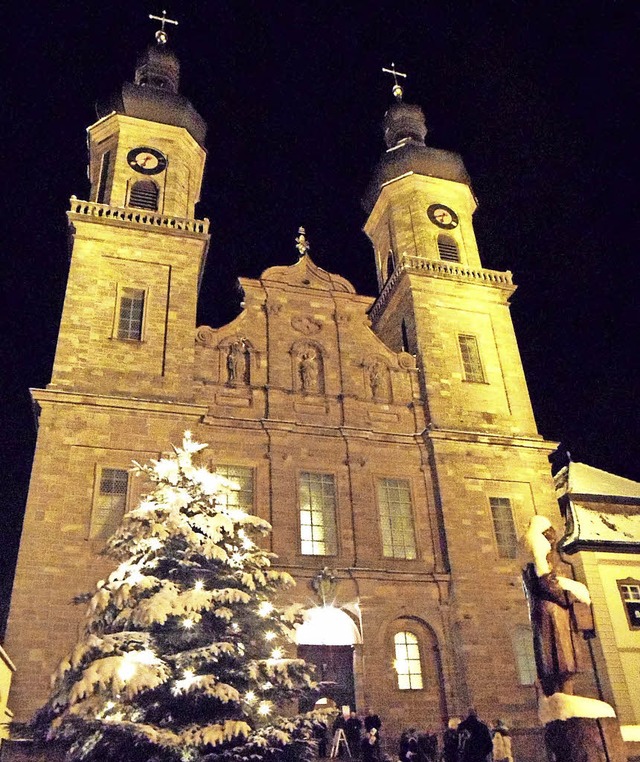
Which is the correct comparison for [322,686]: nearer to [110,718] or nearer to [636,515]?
[110,718]

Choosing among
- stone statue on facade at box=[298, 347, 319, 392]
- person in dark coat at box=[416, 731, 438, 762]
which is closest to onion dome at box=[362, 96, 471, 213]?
stone statue on facade at box=[298, 347, 319, 392]

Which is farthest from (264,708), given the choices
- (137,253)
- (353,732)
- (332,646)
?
(137,253)

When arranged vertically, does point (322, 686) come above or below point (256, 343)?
below

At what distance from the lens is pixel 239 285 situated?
25.5m

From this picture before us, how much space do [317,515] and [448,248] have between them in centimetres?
1330

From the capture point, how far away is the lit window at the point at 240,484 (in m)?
21.0

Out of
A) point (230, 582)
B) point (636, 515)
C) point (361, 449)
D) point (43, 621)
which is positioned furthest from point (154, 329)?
point (636, 515)

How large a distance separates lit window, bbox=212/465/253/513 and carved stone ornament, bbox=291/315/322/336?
18.5ft

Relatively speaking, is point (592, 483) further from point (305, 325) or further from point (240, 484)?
point (240, 484)

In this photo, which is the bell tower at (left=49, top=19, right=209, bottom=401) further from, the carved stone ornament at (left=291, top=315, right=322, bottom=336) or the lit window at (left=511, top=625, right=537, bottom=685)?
the lit window at (left=511, top=625, right=537, bottom=685)

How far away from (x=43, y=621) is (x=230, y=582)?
6966mm

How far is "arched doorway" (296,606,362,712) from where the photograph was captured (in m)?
19.4

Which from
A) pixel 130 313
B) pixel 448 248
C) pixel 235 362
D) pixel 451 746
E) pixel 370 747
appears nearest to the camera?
pixel 451 746

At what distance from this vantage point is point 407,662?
65.8 feet
